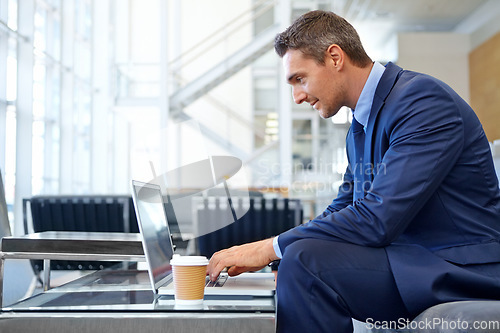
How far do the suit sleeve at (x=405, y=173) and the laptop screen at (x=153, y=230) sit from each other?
299 mm

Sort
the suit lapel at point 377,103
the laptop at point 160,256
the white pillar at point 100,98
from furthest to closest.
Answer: the white pillar at point 100,98 → the suit lapel at point 377,103 → the laptop at point 160,256

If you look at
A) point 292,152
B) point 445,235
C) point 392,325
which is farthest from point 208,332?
point 292,152

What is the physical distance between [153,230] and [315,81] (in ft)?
1.81

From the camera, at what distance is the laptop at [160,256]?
1176 millimetres

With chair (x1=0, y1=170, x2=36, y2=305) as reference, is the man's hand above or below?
above

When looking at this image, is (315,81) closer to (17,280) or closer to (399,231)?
(399,231)

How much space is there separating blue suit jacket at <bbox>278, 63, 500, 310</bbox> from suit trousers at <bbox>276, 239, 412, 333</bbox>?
0.04 m

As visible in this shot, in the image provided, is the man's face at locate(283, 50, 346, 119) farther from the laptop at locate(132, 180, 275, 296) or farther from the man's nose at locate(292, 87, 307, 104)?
the laptop at locate(132, 180, 275, 296)

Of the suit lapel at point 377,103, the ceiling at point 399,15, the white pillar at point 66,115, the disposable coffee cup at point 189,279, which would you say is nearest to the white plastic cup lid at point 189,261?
the disposable coffee cup at point 189,279

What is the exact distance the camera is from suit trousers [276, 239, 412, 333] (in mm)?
1018

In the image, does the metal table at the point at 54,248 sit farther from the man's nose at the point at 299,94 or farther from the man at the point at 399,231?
the man's nose at the point at 299,94

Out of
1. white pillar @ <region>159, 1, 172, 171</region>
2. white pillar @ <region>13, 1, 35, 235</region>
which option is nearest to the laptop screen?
white pillar @ <region>13, 1, 35, 235</region>

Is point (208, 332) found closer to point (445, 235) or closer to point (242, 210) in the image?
point (445, 235)

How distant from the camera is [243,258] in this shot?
1.19m
